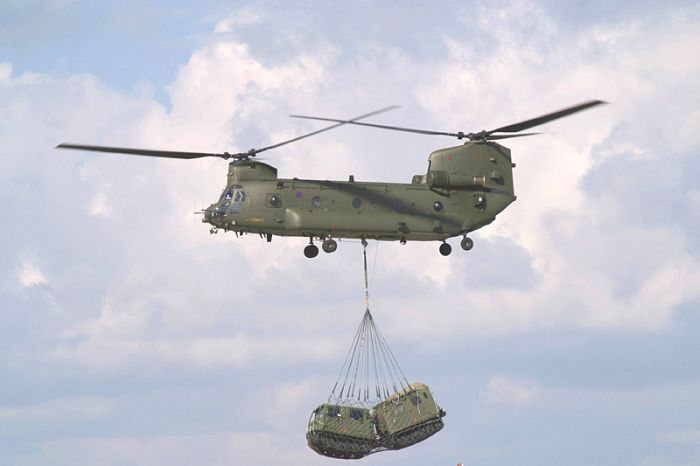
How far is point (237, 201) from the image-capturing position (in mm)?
57219

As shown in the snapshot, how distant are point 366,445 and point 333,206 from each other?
33.7 ft

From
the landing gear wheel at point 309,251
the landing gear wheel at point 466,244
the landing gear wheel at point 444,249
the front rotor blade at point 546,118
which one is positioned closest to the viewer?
the front rotor blade at point 546,118

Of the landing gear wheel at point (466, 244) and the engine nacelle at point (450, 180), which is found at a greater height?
the engine nacelle at point (450, 180)

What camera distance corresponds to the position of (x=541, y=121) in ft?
181

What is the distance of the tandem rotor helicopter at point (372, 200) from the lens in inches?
2251

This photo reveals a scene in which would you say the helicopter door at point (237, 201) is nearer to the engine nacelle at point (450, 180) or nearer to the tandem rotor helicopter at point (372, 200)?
the tandem rotor helicopter at point (372, 200)

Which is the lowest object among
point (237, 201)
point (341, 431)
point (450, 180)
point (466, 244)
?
point (341, 431)

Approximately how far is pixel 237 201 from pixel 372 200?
586cm

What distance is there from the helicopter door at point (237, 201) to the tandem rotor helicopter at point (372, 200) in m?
0.04

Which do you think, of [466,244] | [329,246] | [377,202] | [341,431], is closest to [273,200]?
[329,246]

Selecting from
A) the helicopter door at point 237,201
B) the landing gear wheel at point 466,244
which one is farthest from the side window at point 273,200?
the landing gear wheel at point 466,244

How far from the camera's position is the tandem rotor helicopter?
A: 57.2m

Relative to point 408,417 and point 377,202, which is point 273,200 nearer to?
point 377,202

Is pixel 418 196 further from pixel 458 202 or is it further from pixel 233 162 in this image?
pixel 233 162
